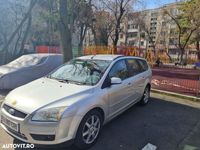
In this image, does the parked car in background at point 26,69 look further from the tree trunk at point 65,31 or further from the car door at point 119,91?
the car door at point 119,91

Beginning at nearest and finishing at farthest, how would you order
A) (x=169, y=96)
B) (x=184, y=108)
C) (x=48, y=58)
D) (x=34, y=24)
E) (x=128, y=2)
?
1. (x=184, y=108)
2. (x=169, y=96)
3. (x=48, y=58)
4. (x=128, y=2)
5. (x=34, y=24)

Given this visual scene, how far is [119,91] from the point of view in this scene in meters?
4.56

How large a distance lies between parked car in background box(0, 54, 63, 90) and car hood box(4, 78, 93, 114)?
3934 mm

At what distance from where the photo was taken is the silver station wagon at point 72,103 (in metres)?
3.18

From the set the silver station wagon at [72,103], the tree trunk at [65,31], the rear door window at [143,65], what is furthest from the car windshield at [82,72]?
the tree trunk at [65,31]

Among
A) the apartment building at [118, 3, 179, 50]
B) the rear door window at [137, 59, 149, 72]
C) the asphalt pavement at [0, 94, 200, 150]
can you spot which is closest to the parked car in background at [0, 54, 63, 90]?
the asphalt pavement at [0, 94, 200, 150]

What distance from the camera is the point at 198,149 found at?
386cm

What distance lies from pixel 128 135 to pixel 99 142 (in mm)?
698

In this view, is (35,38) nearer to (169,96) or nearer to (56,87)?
(169,96)

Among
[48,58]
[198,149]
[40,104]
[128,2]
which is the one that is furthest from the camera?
[128,2]

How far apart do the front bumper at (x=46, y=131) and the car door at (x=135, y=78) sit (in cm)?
229

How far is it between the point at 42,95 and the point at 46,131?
709mm

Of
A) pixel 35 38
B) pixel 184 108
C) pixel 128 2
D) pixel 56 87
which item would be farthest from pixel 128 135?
pixel 35 38

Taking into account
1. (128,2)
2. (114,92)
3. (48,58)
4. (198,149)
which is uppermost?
(128,2)
